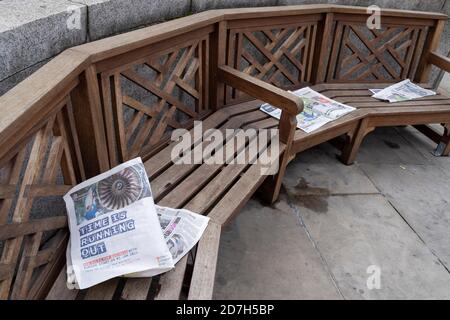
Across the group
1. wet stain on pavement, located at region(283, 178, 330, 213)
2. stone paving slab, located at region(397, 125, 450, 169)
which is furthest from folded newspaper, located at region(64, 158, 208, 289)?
stone paving slab, located at region(397, 125, 450, 169)

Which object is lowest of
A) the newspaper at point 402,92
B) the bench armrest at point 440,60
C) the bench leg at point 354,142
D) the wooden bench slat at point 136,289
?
the bench leg at point 354,142

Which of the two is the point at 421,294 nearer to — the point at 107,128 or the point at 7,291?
the point at 107,128

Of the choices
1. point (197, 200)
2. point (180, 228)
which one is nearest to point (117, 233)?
point (180, 228)

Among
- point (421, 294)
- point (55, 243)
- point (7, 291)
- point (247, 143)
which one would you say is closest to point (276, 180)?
point (247, 143)

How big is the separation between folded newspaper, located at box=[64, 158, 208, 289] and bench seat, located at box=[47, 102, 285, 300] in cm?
5

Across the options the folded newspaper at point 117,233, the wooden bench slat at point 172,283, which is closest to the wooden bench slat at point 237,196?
the folded newspaper at point 117,233

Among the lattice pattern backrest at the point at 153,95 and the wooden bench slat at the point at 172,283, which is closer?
the wooden bench slat at the point at 172,283

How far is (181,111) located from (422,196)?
6.26 feet

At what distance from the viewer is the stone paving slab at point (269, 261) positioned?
197cm

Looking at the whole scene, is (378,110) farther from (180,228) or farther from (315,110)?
(180,228)

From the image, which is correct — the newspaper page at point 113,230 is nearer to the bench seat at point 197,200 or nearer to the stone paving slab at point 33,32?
the bench seat at point 197,200

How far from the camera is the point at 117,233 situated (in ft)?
4.54

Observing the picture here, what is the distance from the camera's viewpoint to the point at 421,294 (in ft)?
6.68

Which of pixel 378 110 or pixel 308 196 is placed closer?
pixel 308 196
